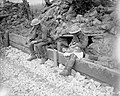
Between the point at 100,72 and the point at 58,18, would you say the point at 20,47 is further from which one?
the point at 100,72

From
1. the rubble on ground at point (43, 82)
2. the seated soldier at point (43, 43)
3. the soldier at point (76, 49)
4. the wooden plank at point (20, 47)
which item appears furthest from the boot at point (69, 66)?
the wooden plank at point (20, 47)

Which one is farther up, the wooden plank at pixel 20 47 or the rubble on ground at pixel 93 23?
the rubble on ground at pixel 93 23

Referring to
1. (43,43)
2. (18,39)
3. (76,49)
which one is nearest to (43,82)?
(76,49)

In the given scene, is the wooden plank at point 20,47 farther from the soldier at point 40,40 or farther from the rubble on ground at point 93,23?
the rubble on ground at point 93,23

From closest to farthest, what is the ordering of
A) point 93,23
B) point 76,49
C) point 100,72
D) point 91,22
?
point 100,72
point 76,49
point 93,23
point 91,22

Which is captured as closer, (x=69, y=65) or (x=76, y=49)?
(x=69, y=65)

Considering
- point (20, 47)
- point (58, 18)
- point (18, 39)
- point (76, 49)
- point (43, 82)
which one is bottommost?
point (43, 82)

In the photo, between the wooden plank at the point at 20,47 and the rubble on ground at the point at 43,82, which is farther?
the wooden plank at the point at 20,47

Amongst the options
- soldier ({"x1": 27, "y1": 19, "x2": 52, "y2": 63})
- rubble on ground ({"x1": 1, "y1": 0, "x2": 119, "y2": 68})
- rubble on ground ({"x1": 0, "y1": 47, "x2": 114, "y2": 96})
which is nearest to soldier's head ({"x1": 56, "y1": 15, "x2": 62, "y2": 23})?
rubble on ground ({"x1": 1, "y1": 0, "x2": 119, "y2": 68})

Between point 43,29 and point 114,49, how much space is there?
98.1 inches

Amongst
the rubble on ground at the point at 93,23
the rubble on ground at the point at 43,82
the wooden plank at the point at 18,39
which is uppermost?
the rubble on ground at the point at 93,23

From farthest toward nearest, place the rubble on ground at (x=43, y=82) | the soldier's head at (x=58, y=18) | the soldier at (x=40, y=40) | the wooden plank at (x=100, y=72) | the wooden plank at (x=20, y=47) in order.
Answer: the soldier's head at (x=58, y=18)
the wooden plank at (x=20, y=47)
the soldier at (x=40, y=40)
the rubble on ground at (x=43, y=82)
the wooden plank at (x=100, y=72)

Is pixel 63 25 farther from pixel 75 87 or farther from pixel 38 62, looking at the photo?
pixel 75 87

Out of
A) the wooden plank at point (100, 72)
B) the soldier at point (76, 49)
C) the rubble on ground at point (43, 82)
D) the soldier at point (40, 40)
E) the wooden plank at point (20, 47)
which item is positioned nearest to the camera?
the wooden plank at point (100, 72)
